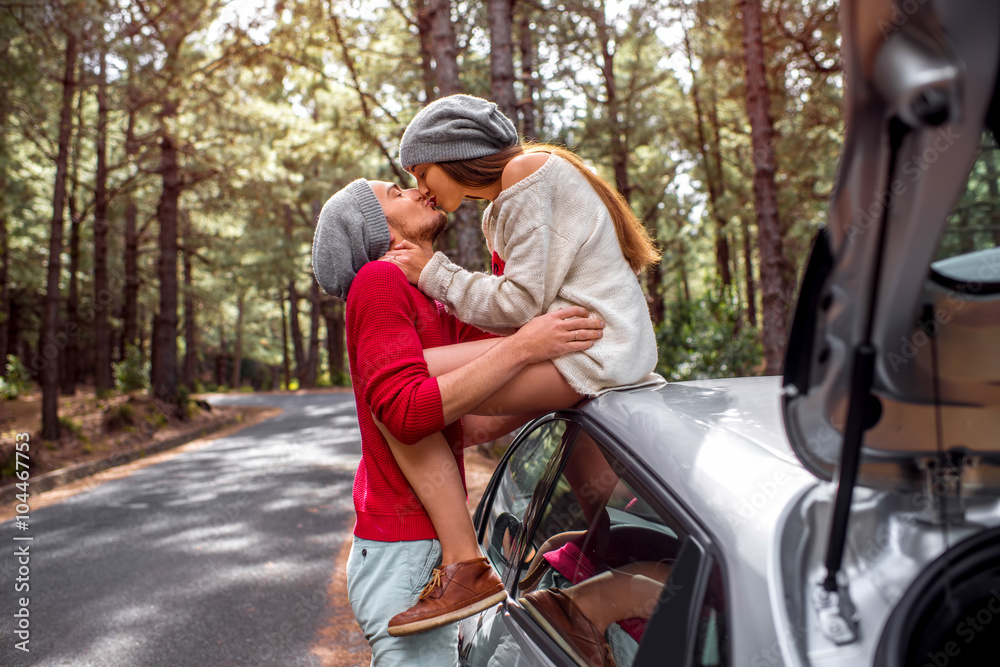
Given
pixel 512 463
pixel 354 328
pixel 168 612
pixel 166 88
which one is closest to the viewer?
pixel 354 328

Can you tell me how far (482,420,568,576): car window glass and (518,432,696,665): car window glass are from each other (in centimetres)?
15

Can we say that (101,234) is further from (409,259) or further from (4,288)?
(409,259)

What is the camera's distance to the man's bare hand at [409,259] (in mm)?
2217

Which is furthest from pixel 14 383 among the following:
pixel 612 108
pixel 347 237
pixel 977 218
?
pixel 977 218

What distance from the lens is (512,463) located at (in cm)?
284

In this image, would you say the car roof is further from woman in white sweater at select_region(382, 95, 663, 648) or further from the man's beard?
the man's beard

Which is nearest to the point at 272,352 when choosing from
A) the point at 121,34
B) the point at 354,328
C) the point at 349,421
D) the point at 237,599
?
the point at 349,421

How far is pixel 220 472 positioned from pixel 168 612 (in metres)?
6.11

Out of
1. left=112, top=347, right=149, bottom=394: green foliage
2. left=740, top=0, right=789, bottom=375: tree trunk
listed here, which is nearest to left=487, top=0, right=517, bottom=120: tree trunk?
left=740, top=0, right=789, bottom=375: tree trunk

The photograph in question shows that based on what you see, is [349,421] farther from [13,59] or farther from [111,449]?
[13,59]

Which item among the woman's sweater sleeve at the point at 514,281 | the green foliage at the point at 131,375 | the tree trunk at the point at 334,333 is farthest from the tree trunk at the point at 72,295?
the woman's sweater sleeve at the point at 514,281

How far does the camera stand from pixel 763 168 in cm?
1052

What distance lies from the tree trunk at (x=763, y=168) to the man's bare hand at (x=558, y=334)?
30.8 ft

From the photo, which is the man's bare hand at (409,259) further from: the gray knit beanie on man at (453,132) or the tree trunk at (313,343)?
the tree trunk at (313,343)
